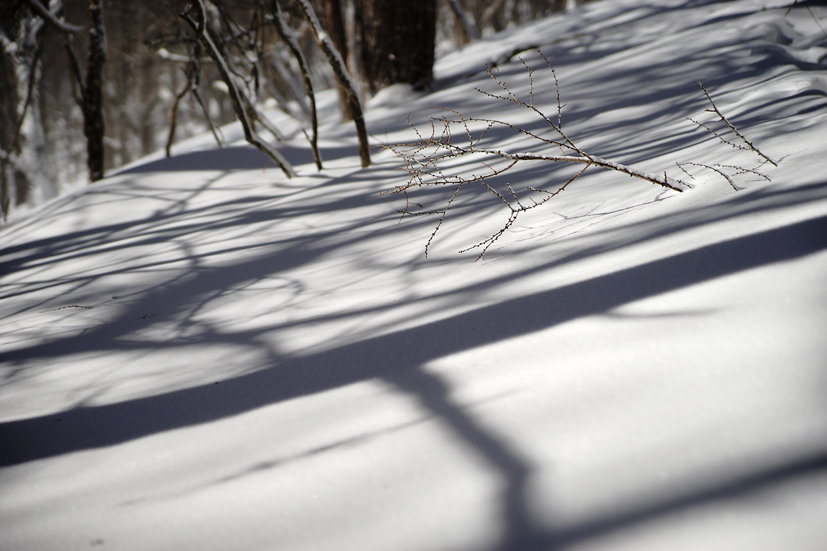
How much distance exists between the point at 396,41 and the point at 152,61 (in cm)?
793

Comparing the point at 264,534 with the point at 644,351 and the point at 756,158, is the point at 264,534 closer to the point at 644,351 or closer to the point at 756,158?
the point at 644,351

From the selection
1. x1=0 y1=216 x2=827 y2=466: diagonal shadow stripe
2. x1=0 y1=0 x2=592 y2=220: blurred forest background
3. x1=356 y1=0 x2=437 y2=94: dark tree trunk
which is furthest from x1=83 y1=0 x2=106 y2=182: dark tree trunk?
x1=0 y1=216 x2=827 y2=466: diagonal shadow stripe

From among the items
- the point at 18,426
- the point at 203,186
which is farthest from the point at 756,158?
the point at 203,186

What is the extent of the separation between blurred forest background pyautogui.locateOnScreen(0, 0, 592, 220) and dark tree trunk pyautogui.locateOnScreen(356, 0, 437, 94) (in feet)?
0.04

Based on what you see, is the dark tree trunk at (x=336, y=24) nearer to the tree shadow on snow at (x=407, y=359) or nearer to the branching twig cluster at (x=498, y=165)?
the branching twig cluster at (x=498, y=165)

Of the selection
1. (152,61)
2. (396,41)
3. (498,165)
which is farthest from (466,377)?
A: (152,61)

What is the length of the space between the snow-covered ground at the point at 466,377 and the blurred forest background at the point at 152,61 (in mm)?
2289

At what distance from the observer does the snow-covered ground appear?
895 mm

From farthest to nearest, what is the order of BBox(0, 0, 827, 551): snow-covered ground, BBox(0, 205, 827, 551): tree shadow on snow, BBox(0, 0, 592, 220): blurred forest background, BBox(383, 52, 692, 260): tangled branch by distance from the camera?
BBox(0, 0, 592, 220): blurred forest background → BBox(383, 52, 692, 260): tangled branch → BBox(0, 205, 827, 551): tree shadow on snow → BBox(0, 0, 827, 551): snow-covered ground

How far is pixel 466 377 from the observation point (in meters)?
1.27

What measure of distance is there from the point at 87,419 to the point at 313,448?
771mm

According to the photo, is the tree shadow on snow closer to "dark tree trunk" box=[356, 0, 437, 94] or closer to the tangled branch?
the tangled branch

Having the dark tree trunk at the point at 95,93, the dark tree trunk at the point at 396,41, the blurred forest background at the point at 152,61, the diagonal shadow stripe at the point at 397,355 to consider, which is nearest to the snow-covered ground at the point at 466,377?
the diagonal shadow stripe at the point at 397,355

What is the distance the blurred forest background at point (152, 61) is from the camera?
510 cm
